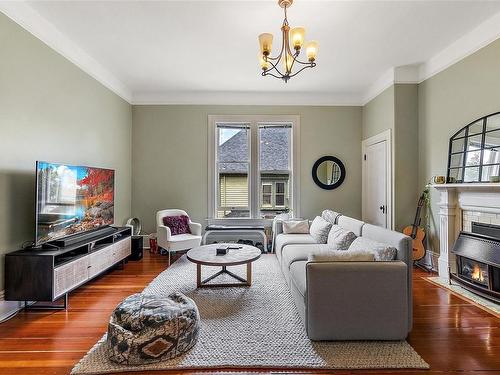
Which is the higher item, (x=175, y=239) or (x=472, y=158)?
(x=472, y=158)

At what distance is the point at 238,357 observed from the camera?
6.30 feet

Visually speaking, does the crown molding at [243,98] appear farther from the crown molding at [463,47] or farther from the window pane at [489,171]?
the window pane at [489,171]

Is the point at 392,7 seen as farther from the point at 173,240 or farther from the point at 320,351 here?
the point at 173,240

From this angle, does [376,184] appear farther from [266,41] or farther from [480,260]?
[266,41]

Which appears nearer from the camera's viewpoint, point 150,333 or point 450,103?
point 150,333

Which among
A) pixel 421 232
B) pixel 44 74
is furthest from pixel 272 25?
pixel 421 232

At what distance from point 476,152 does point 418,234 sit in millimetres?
1365

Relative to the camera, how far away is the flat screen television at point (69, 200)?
107 inches

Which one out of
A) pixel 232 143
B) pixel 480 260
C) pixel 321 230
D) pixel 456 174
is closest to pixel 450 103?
pixel 456 174

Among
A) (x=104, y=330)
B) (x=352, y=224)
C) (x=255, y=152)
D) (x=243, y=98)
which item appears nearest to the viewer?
(x=104, y=330)

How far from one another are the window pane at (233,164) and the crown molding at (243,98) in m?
0.54

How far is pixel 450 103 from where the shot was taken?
359 centimetres

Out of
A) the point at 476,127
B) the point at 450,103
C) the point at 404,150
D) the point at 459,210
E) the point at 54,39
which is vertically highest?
the point at 54,39

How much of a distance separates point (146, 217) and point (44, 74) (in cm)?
287
